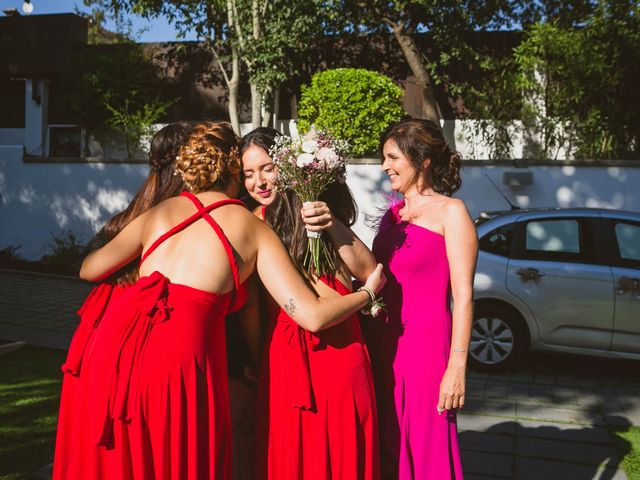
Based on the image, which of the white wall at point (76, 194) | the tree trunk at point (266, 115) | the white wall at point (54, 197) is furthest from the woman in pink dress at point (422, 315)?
the white wall at point (54, 197)

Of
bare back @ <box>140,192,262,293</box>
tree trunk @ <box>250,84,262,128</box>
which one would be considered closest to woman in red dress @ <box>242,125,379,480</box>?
bare back @ <box>140,192,262,293</box>

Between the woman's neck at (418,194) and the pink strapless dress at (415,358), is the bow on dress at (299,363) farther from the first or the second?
the woman's neck at (418,194)

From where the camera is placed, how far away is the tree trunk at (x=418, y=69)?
13914mm

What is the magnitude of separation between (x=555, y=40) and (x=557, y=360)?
6.53 metres

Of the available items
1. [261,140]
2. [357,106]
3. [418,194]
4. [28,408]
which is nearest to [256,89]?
[357,106]

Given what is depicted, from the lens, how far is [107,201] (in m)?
14.3

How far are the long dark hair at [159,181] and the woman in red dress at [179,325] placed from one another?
238 mm

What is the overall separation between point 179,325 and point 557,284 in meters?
5.28

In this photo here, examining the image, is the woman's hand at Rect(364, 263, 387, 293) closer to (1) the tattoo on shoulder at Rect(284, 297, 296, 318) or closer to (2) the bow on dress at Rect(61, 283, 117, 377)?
(1) the tattoo on shoulder at Rect(284, 297, 296, 318)

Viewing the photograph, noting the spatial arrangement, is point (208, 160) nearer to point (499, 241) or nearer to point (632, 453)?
point (632, 453)

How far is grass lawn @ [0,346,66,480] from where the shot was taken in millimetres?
4355

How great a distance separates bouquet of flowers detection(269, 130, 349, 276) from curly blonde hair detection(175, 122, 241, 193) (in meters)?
0.20

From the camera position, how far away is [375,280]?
2.79 metres

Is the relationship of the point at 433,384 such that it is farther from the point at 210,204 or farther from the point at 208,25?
the point at 208,25
